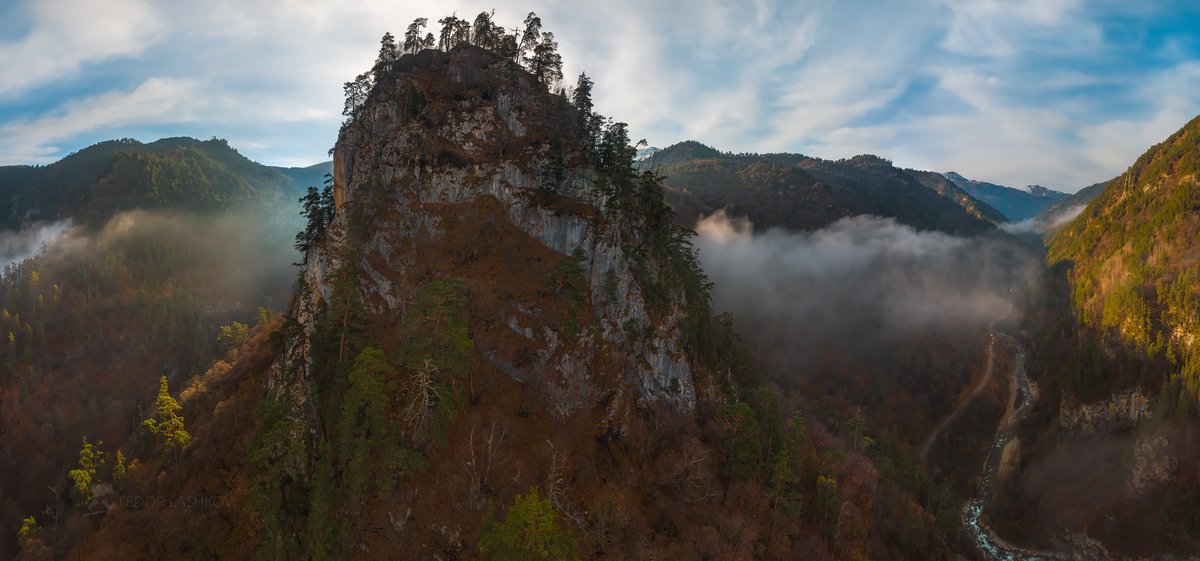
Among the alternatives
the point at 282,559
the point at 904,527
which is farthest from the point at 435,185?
the point at 904,527

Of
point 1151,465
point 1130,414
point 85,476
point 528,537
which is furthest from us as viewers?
point 1130,414

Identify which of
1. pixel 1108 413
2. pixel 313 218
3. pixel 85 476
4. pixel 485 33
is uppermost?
pixel 485 33

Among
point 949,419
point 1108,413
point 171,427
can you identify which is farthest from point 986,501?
point 171,427

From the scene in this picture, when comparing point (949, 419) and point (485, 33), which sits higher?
point (485, 33)

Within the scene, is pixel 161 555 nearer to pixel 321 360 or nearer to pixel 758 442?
pixel 321 360

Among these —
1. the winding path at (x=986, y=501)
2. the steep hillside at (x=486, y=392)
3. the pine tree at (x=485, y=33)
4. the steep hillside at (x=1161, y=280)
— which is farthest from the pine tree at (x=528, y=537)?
the steep hillside at (x=1161, y=280)

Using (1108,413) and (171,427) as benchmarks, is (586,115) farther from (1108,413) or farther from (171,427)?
(1108,413)

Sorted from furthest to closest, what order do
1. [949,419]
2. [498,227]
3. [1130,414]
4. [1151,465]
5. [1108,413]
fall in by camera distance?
[949,419] < [1108,413] < [1130,414] < [1151,465] < [498,227]

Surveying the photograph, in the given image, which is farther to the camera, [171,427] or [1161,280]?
[1161,280]
